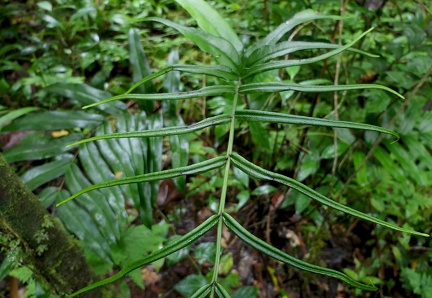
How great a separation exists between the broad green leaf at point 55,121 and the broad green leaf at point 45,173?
0.37ft

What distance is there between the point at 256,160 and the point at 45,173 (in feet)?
3.25

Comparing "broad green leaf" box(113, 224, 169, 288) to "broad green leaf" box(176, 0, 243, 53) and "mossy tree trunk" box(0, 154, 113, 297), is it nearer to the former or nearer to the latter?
"mossy tree trunk" box(0, 154, 113, 297)

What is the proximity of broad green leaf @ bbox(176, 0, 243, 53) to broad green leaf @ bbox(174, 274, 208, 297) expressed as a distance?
87 cm

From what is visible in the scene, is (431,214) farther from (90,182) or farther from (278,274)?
(90,182)

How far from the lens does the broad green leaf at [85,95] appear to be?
1201 millimetres

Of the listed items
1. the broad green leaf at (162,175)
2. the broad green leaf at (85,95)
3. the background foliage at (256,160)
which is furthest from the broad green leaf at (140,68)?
the broad green leaf at (162,175)

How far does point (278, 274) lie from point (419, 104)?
0.94 meters

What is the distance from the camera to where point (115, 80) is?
75.7 inches

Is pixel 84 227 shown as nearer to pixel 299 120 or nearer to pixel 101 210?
pixel 101 210

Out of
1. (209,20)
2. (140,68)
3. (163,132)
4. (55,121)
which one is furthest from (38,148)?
(163,132)

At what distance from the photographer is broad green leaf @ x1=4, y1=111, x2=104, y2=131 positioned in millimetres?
1127

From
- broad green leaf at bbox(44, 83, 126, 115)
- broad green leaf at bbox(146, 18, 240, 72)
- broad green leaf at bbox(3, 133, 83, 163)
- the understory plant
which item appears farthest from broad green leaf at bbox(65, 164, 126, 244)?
broad green leaf at bbox(146, 18, 240, 72)

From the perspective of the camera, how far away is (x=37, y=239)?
724mm

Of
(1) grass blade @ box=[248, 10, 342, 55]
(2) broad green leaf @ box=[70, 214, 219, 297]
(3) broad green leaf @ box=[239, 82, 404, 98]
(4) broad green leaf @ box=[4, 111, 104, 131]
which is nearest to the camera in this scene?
(2) broad green leaf @ box=[70, 214, 219, 297]
